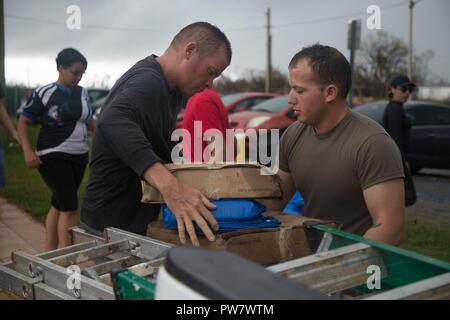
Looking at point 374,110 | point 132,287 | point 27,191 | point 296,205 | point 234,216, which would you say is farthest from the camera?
point 374,110

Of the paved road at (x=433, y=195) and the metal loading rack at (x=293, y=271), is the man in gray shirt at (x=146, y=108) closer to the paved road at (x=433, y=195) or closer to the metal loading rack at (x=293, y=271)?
the metal loading rack at (x=293, y=271)

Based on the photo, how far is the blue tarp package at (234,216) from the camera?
210cm

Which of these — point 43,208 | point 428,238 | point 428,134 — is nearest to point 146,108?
point 428,238

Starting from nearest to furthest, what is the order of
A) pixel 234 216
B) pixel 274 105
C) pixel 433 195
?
pixel 234 216 → pixel 433 195 → pixel 274 105

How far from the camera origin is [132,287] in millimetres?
1387

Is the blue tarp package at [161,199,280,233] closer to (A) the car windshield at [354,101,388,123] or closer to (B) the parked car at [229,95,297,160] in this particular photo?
(B) the parked car at [229,95,297,160]

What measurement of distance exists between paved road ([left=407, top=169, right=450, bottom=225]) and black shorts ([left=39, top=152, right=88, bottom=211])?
4.38 m

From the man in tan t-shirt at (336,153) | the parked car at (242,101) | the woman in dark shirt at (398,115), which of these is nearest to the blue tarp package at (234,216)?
the man in tan t-shirt at (336,153)

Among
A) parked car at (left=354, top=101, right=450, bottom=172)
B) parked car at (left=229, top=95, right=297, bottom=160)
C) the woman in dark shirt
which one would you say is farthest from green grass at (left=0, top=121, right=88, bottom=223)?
parked car at (left=354, top=101, right=450, bottom=172)

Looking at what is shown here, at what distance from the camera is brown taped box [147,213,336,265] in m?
1.95

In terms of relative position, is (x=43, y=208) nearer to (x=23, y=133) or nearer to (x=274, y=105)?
(x=23, y=133)

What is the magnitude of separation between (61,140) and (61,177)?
317 millimetres

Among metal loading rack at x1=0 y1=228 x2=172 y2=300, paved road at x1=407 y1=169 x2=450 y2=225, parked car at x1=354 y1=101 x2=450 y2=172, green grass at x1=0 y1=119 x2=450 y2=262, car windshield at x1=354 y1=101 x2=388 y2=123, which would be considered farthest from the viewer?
parked car at x1=354 y1=101 x2=450 y2=172
